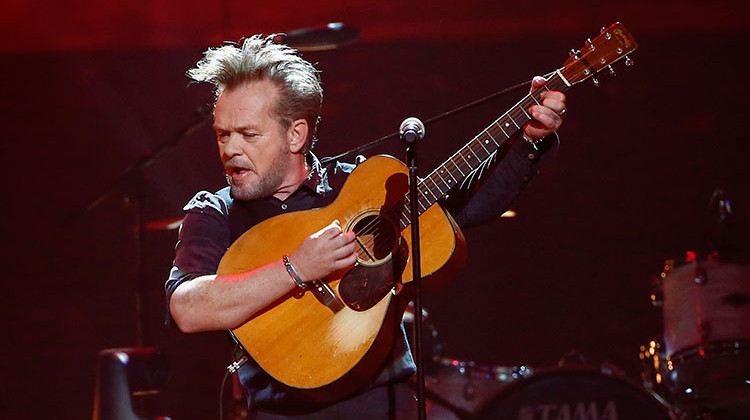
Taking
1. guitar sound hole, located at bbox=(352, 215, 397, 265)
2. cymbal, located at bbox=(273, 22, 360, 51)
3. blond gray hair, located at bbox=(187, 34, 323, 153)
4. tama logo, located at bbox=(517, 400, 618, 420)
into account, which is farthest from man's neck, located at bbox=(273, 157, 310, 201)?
tama logo, located at bbox=(517, 400, 618, 420)

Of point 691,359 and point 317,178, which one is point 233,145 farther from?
point 691,359

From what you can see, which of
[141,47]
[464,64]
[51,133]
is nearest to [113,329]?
[51,133]

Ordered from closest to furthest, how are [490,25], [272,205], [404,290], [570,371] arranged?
[404,290], [272,205], [570,371], [490,25]

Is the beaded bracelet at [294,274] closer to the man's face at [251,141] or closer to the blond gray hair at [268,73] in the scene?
the man's face at [251,141]

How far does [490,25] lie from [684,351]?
240 cm

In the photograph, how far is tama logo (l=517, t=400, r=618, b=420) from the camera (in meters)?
3.50

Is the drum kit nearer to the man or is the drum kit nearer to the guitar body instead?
the man

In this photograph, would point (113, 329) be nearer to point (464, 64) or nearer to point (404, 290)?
point (464, 64)

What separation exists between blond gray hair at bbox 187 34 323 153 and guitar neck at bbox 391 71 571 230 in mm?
553

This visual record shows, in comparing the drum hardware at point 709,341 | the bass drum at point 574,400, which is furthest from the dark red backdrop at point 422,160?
the bass drum at point 574,400

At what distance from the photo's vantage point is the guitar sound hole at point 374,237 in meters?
2.87

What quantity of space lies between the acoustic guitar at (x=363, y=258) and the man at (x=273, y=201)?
0.07 metres

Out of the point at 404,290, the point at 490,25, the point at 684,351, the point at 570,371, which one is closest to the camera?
the point at 404,290

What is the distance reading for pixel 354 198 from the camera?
2.91 metres
